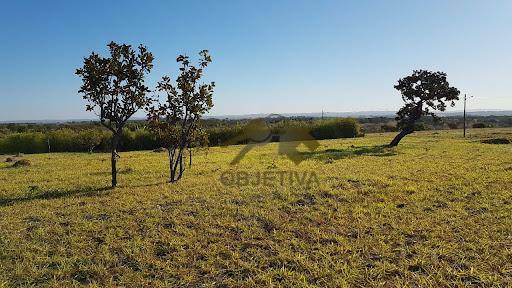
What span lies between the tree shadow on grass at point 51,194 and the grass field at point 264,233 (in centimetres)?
5

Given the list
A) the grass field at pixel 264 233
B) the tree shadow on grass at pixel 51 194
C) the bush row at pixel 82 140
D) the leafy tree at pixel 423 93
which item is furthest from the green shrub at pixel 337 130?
the tree shadow on grass at pixel 51 194

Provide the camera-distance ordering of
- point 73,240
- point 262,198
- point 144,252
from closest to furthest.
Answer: point 144,252 → point 73,240 → point 262,198

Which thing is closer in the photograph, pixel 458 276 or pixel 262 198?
pixel 458 276

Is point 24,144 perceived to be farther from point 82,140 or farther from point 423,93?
point 423,93

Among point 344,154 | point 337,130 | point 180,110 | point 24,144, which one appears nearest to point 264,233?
point 180,110

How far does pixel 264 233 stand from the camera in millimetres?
6848

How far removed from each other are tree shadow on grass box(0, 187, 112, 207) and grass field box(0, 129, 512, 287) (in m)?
0.05

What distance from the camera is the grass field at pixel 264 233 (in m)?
5.09

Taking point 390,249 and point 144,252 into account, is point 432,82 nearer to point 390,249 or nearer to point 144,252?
point 390,249

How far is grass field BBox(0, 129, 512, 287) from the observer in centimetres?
509

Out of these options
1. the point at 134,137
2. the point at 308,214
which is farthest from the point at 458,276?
the point at 134,137

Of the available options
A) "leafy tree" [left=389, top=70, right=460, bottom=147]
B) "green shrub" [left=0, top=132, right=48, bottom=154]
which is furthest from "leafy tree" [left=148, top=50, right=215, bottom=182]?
"green shrub" [left=0, top=132, right=48, bottom=154]

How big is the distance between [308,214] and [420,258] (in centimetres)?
279

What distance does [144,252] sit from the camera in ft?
19.4
